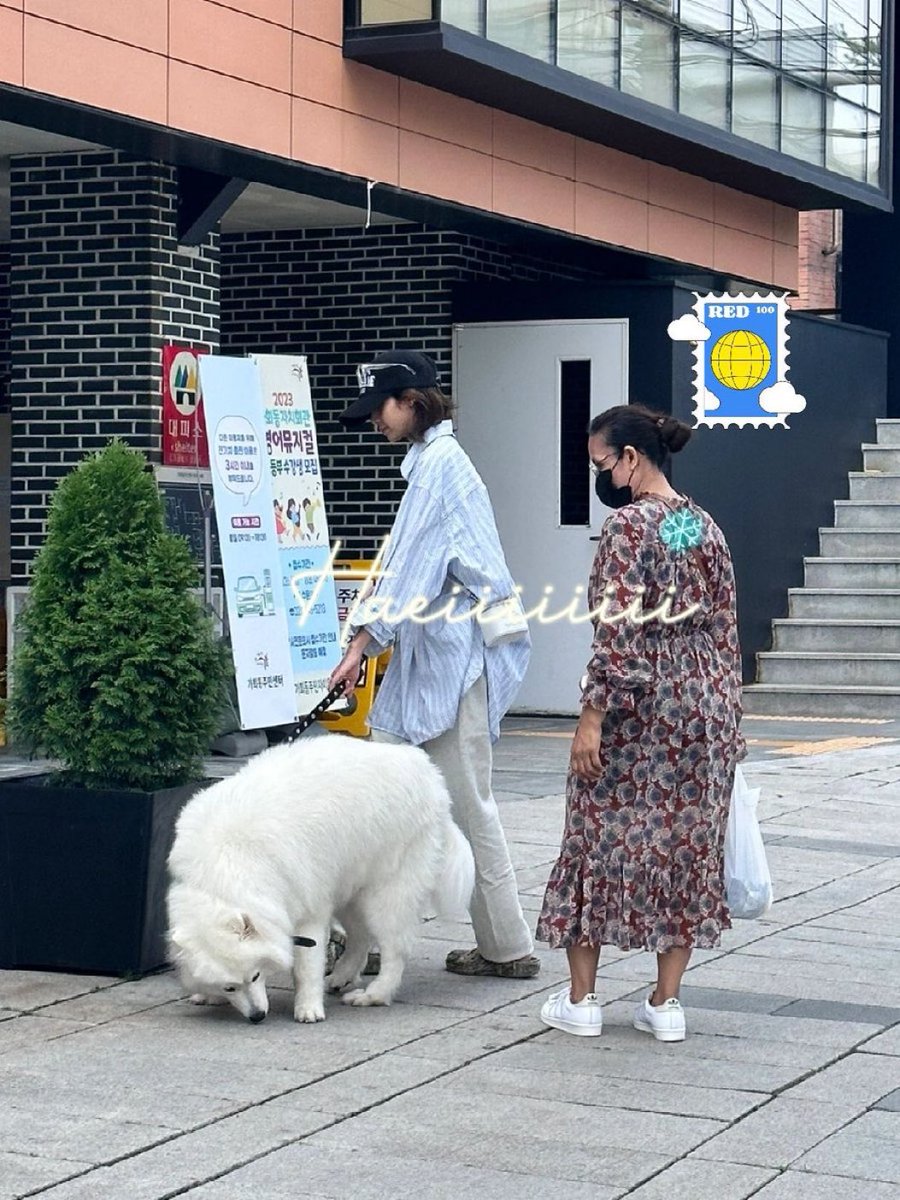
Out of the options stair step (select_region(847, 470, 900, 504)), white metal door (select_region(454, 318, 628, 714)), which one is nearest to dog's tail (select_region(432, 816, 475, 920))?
white metal door (select_region(454, 318, 628, 714))

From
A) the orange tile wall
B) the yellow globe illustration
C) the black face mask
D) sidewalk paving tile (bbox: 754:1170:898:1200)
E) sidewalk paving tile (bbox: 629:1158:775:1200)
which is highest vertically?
the orange tile wall

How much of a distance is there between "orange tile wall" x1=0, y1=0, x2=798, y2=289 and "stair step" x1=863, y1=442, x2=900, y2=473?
3.28 m

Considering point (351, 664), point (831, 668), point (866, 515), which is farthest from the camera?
point (866, 515)

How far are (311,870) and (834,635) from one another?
1172 centimetres

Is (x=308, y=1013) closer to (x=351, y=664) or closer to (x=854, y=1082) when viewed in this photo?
(x=351, y=664)

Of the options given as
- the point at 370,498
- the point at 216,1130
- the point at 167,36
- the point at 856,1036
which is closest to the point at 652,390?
the point at 370,498

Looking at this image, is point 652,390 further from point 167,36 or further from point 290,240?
point 167,36

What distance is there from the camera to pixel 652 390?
15.5m

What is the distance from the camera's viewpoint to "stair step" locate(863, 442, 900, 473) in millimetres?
19000

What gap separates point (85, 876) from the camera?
6855mm

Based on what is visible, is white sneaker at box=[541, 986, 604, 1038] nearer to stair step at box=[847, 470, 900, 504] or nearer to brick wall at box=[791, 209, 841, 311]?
stair step at box=[847, 470, 900, 504]

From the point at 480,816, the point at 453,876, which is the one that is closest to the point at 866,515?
the point at 480,816

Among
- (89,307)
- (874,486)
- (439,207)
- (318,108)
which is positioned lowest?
(874,486)

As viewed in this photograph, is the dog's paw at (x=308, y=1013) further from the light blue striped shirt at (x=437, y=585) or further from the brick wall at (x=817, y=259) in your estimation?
the brick wall at (x=817, y=259)
